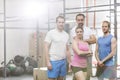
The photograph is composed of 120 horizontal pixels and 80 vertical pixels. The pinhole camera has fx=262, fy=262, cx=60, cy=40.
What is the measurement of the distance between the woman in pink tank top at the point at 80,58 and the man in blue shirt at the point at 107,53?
219 millimetres

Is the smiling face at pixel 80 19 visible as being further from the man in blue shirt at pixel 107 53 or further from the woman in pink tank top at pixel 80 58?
the man in blue shirt at pixel 107 53

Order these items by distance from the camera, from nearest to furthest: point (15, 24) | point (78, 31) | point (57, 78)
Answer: point (78, 31) → point (57, 78) → point (15, 24)

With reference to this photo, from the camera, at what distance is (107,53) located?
346 cm

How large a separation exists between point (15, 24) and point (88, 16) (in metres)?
2.09

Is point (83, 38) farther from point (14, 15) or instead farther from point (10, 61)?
point (14, 15)

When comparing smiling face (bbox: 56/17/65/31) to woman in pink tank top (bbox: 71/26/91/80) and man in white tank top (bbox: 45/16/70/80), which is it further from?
woman in pink tank top (bbox: 71/26/91/80)

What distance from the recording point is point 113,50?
11.1 ft

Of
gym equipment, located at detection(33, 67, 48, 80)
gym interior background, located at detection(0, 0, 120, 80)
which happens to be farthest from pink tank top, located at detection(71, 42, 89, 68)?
gym interior background, located at detection(0, 0, 120, 80)

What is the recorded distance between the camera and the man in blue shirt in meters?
3.41

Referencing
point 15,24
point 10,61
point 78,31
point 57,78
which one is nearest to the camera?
point 78,31

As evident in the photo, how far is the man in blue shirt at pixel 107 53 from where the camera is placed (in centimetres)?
341

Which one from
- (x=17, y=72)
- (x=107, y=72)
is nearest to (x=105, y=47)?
(x=107, y=72)

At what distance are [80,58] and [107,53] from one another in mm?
377

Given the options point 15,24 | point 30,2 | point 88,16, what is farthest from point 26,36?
point 88,16
